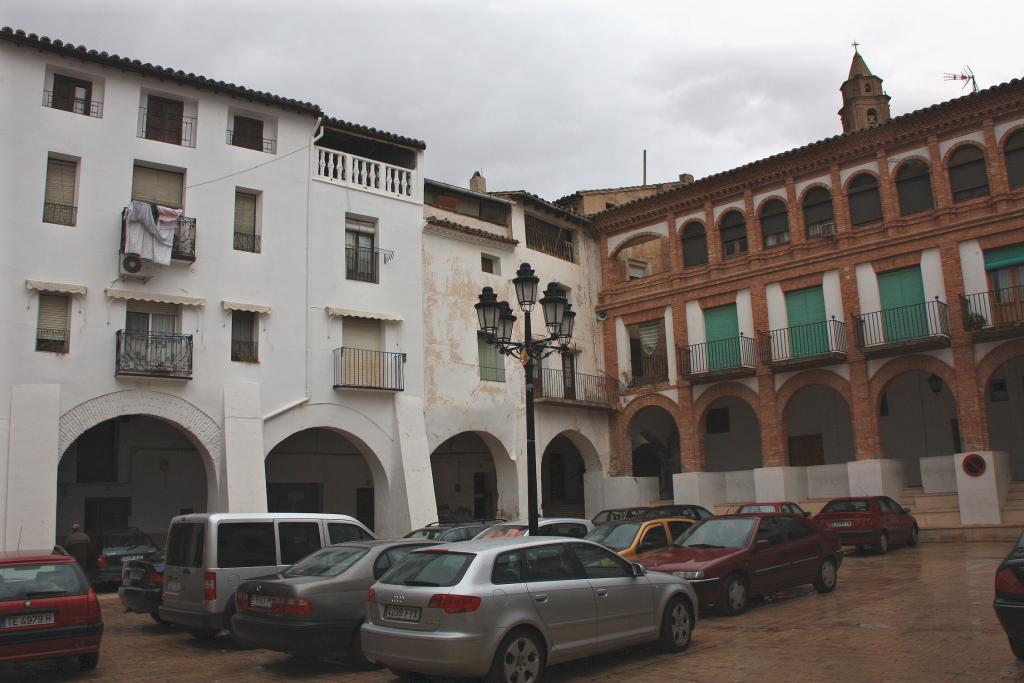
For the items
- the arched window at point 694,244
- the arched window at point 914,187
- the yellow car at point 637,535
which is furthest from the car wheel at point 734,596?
the arched window at point 694,244

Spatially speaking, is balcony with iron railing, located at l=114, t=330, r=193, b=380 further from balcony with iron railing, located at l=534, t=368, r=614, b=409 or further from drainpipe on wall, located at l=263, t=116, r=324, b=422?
balcony with iron railing, located at l=534, t=368, r=614, b=409

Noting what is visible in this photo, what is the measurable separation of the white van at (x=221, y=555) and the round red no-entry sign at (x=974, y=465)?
17.9 metres

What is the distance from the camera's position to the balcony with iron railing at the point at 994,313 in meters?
21.9

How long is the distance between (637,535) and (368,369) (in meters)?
10.4

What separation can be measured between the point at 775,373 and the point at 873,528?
7541 mm

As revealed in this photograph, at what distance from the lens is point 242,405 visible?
19797 mm

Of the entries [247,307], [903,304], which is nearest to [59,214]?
[247,307]

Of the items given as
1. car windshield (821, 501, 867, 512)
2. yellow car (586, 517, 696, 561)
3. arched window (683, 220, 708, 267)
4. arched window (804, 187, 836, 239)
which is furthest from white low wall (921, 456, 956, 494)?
yellow car (586, 517, 696, 561)

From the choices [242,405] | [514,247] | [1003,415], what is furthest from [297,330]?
[1003,415]

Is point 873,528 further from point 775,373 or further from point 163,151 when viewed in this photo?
point 163,151

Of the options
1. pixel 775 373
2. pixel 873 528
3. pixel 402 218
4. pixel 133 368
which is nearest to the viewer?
pixel 133 368

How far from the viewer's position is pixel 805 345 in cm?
2575

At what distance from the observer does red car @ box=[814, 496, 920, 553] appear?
19.6 meters

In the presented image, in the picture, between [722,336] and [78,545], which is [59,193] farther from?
[722,336]
